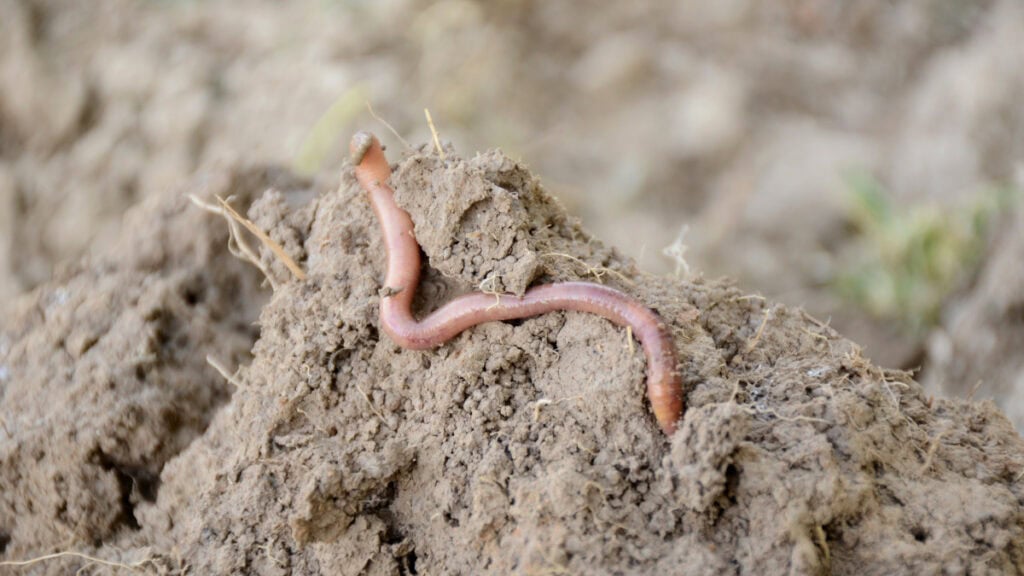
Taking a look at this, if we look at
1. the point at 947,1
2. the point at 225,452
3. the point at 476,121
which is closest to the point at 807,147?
the point at 947,1

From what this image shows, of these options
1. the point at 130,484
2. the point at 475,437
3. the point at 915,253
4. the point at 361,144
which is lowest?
the point at 130,484

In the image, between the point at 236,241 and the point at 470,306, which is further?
the point at 236,241

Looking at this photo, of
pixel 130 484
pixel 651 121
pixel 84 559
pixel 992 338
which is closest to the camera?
pixel 84 559

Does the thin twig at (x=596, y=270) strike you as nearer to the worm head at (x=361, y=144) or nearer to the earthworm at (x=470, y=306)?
the earthworm at (x=470, y=306)

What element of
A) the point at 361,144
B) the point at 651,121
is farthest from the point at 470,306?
the point at 651,121

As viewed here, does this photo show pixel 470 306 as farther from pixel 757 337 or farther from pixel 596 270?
pixel 757 337

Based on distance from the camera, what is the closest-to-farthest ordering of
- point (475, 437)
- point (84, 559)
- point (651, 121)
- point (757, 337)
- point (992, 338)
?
point (475, 437), point (757, 337), point (84, 559), point (992, 338), point (651, 121)

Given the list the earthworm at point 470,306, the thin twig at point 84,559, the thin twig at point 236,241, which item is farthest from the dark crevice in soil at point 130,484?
the earthworm at point 470,306

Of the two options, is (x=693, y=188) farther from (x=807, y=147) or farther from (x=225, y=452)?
(x=225, y=452)
